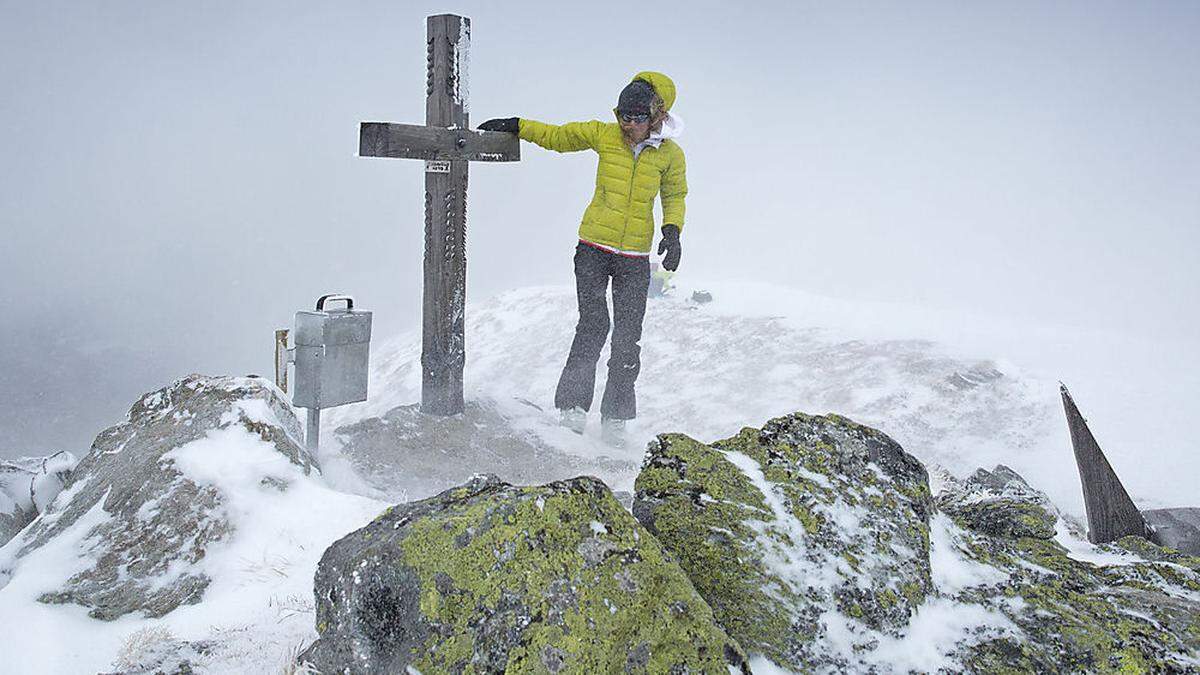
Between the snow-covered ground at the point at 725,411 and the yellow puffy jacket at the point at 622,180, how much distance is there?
2.19 metres

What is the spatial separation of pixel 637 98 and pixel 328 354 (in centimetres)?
344

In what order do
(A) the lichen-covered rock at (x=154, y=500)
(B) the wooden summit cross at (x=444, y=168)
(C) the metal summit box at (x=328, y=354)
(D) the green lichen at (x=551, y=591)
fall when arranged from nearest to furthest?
1. (D) the green lichen at (x=551, y=591)
2. (A) the lichen-covered rock at (x=154, y=500)
3. (C) the metal summit box at (x=328, y=354)
4. (B) the wooden summit cross at (x=444, y=168)

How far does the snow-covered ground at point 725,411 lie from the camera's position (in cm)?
288

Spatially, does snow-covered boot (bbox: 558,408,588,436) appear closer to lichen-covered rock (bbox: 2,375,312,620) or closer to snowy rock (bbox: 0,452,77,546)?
lichen-covered rock (bbox: 2,375,312,620)

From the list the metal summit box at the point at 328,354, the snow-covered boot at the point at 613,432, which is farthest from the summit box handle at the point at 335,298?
the snow-covered boot at the point at 613,432

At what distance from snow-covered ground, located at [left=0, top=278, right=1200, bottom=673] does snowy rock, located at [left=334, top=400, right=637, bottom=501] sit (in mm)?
208

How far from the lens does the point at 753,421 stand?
9.09 meters

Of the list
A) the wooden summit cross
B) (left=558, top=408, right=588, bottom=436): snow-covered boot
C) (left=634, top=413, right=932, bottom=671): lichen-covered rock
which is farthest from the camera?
(left=558, top=408, right=588, bottom=436): snow-covered boot

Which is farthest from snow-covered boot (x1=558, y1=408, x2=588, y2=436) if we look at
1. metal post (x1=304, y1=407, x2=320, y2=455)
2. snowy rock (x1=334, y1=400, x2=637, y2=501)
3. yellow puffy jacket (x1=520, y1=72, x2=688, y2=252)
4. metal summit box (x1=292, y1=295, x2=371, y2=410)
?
metal post (x1=304, y1=407, x2=320, y2=455)

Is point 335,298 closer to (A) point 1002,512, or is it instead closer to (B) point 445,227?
(B) point 445,227

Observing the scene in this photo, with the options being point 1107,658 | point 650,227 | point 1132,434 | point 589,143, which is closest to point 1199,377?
point 1132,434

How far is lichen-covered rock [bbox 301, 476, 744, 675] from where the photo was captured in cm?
179

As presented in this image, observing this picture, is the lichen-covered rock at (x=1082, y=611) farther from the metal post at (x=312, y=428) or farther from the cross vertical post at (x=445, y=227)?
the cross vertical post at (x=445, y=227)

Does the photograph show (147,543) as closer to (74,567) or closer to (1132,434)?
(74,567)
